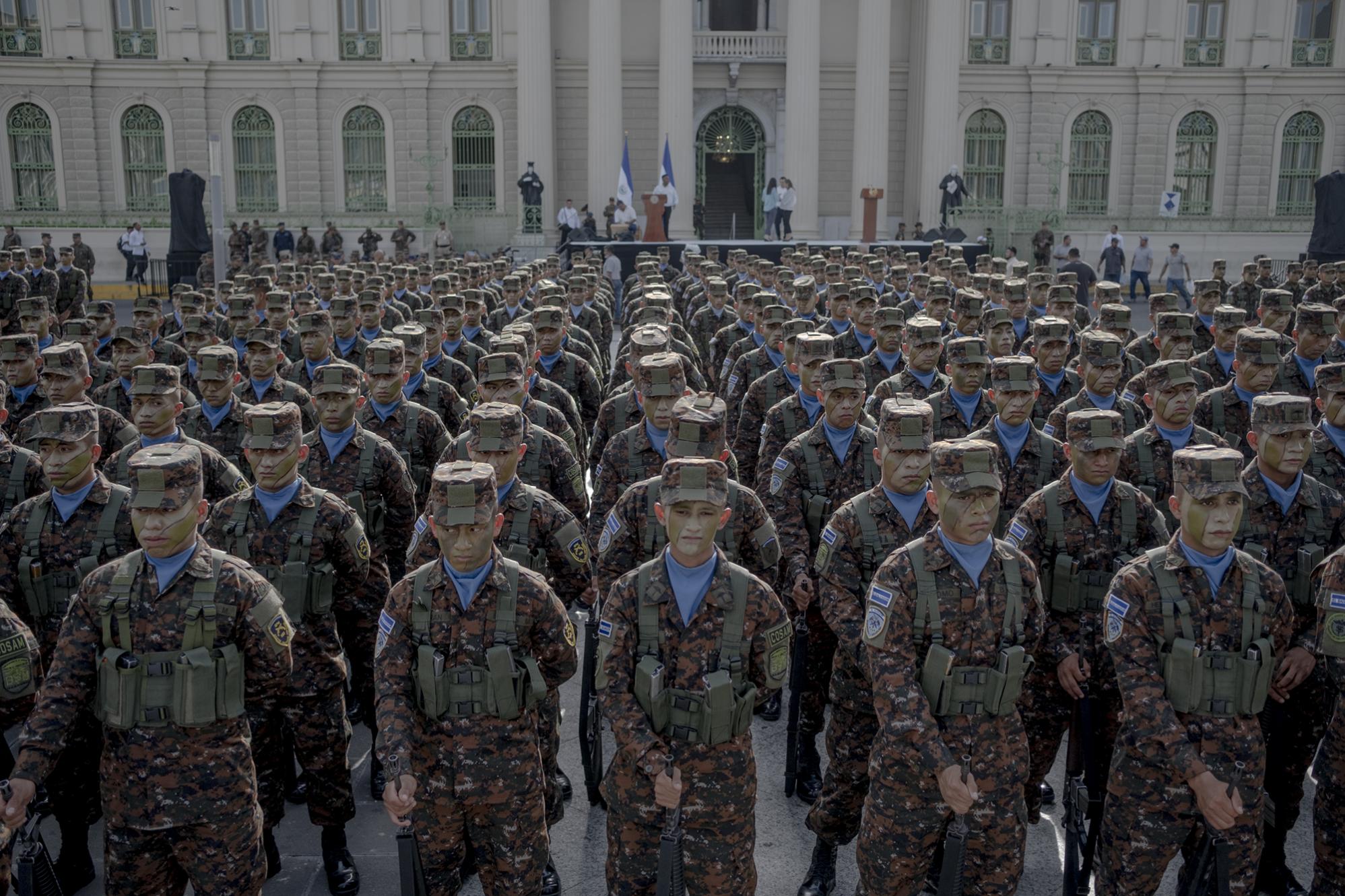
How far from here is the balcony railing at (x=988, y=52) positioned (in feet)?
122

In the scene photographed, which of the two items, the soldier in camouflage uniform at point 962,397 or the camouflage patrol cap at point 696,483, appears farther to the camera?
the soldier in camouflage uniform at point 962,397

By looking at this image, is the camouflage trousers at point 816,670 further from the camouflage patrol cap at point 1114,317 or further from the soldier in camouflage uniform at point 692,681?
the camouflage patrol cap at point 1114,317

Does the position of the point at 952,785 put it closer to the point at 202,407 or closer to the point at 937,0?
the point at 202,407

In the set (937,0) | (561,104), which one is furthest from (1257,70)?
(561,104)

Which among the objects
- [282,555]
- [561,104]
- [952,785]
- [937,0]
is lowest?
[952,785]

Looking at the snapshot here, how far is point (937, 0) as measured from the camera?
34.1m

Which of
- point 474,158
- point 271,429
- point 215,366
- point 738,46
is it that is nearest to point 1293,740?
point 271,429

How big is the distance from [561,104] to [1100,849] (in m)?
35.1

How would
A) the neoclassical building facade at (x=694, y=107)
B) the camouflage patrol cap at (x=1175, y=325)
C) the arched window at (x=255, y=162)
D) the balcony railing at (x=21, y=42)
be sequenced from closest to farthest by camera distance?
the camouflage patrol cap at (x=1175, y=325) < the neoclassical building facade at (x=694, y=107) < the balcony railing at (x=21, y=42) < the arched window at (x=255, y=162)

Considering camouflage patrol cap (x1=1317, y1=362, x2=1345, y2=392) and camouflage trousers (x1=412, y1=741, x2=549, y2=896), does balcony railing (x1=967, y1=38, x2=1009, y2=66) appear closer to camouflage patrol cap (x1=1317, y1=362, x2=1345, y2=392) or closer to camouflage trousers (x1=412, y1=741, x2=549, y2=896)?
camouflage patrol cap (x1=1317, y1=362, x2=1345, y2=392)

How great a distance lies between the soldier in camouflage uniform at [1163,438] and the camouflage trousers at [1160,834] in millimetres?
2475

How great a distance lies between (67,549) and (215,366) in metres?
2.47

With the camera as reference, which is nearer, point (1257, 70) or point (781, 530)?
point (781, 530)

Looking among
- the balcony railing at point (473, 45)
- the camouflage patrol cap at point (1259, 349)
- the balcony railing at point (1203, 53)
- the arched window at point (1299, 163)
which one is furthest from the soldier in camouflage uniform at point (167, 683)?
the arched window at point (1299, 163)
